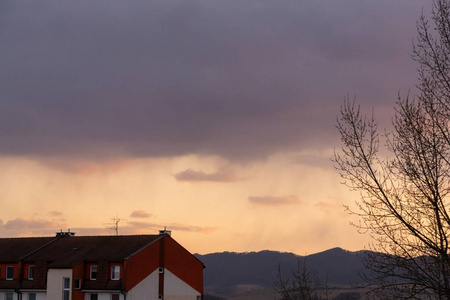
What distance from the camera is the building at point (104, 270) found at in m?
62.6

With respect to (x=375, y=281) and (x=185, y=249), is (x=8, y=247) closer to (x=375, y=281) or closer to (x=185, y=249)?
(x=185, y=249)

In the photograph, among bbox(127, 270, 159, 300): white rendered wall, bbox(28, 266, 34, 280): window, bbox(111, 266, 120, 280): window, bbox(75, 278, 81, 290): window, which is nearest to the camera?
bbox(127, 270, 159, 300): white rendered wall

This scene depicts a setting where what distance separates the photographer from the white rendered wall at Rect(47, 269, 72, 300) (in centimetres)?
6309

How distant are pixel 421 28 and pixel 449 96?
2202mm

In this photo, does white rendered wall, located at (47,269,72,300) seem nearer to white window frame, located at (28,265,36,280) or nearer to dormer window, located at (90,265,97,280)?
dormer window, located at (90,265,97,280)

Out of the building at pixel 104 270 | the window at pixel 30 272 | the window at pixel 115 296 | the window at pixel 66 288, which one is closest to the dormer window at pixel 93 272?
the building at pixel 104 270

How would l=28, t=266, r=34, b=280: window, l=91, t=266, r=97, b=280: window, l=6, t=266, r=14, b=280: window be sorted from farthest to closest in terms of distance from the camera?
l=6, t=266, r=14, b=280: window → l=28, t=266, r=34, b=280: window → l=91, t=266, r=97, b=280: window

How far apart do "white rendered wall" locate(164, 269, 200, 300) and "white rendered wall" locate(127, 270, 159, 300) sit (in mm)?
1237

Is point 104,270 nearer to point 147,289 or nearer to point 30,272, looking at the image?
point 147,289

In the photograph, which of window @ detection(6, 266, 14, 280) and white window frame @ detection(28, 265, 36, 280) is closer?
white window frame @ detection(28, 265, 36, 280)

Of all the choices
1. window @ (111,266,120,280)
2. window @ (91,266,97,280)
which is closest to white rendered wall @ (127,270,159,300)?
window @ (111,266,120,280)

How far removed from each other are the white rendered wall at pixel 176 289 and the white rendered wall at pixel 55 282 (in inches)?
392

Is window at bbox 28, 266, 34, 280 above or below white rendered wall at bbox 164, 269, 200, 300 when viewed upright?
above

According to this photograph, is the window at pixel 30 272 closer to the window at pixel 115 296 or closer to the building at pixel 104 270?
the building at pixel 104 270
